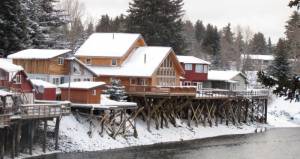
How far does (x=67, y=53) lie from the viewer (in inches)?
1967

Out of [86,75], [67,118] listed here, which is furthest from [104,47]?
[67,118]

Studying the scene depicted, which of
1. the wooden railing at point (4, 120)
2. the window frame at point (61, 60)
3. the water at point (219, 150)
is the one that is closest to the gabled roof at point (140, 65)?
the window frame at point (61, 60)

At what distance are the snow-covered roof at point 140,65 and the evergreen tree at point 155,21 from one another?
17.0 m

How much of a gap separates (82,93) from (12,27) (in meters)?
9.43

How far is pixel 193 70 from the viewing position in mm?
70312

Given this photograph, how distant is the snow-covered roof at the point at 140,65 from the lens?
55.3 meters

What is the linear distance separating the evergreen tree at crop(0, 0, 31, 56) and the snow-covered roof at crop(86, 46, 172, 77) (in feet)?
27.7

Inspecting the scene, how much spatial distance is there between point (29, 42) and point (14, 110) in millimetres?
18627

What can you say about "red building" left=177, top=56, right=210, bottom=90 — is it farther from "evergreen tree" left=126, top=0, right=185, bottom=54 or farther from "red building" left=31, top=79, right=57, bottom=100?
"red building" left=31, top=79, right=57, bottom=100

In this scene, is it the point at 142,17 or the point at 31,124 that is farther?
the point at 142,17

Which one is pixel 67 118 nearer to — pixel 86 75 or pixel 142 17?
pixel 86 75

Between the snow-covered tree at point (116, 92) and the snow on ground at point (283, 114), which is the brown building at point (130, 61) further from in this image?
the snow on ground at point (283, 114)

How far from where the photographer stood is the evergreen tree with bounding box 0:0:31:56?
48938mm

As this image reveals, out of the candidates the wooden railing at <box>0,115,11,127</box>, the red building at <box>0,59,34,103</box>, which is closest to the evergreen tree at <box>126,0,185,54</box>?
the red building at <box>0,59,34,103</box>
